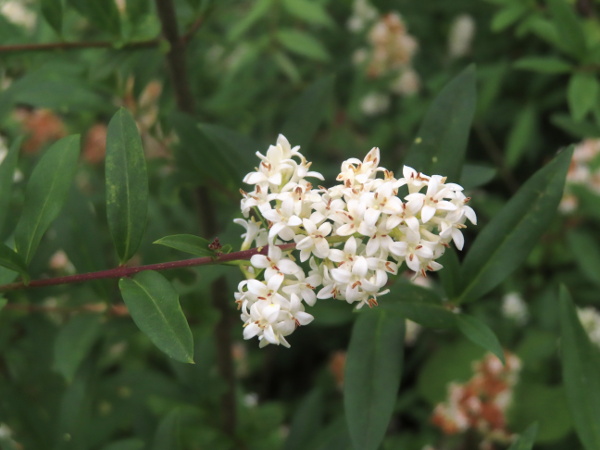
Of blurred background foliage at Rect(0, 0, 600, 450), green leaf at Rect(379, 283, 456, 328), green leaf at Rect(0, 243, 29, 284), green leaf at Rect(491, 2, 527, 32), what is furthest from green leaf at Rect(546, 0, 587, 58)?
green leaf at Rect(0, 243, 29, 284)

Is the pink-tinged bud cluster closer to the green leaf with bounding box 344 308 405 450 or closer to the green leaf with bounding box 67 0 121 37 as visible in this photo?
the green leaf with bounding box 344 308 405 450

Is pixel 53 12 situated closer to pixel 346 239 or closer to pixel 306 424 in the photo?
pixel 346 239

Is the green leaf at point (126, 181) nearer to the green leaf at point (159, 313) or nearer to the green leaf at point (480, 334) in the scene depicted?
the green leaf at point (159, 313)

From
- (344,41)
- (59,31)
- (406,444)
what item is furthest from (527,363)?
(59,31)

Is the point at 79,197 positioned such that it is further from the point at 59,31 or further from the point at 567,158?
the point at 567,158

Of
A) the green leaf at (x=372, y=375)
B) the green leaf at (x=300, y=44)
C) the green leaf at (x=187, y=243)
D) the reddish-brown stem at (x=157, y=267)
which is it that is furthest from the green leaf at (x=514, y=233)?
the green leaf at (x=300, y=44)

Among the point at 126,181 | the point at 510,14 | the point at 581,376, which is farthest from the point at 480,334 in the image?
the point at 510,14
